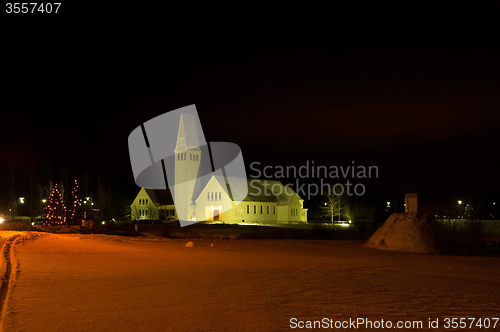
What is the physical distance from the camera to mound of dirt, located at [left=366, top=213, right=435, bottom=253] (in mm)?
24078

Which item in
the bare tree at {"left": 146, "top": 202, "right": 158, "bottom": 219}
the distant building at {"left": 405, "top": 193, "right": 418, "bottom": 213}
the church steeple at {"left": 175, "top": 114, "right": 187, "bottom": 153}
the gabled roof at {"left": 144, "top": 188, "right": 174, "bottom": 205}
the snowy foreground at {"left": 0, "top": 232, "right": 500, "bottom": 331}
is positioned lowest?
the snowy foreground at {"left": 0, "top": 232, "right": 500, "bottom": 331}

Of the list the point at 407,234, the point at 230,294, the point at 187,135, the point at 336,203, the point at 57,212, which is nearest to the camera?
the point at 230,294

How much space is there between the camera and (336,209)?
6888 cm

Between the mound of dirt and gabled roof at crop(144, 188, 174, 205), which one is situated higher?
gabled roof at crop(144, 188, 174, 205)

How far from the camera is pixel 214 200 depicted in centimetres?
6206

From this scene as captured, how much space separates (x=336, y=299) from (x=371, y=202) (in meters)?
69.0

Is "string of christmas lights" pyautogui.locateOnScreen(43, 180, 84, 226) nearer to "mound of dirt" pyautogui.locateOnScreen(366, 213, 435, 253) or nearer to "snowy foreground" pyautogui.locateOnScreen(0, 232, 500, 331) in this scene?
"snowy foreground" pyautogui.locateOnScreen(0, 232, 500, 331)

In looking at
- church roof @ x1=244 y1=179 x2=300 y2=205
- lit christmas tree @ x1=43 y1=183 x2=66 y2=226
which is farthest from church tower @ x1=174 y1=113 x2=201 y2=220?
lit christmas tree @ x1=43 y1=183 x2=66 y2=226

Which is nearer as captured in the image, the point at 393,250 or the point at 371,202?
the point at 393,250

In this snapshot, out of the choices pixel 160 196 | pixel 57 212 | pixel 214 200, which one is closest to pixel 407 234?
pixel 57 212

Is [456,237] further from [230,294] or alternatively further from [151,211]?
[151,211]

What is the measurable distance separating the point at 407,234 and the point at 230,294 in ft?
57.4

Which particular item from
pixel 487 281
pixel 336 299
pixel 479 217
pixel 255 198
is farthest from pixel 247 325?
pixel 255 198

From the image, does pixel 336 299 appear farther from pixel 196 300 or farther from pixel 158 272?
pixel 158 272
